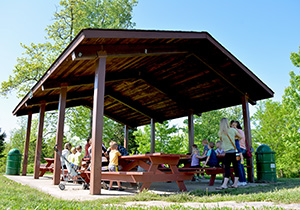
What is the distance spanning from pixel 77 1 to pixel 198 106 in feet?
53.3

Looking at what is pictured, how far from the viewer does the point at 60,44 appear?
2164 cm

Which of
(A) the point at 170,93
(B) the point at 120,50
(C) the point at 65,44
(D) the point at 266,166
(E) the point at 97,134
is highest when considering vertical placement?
(C) the point at 65,44

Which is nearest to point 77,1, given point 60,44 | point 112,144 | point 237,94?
point 60,44

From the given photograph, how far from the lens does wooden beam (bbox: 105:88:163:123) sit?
1308 centimetres

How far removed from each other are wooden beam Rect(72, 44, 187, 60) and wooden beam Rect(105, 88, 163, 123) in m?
5.32

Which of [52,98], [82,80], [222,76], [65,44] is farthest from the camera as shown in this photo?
[65,44]

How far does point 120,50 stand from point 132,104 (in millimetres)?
7254

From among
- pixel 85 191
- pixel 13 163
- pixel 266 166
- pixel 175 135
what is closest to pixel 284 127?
pixel 175 135

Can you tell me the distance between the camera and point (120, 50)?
7.05m

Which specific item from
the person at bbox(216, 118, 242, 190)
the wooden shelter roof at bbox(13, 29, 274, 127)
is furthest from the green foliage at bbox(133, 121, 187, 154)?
the person at bbox(216, 118, 242, 190)

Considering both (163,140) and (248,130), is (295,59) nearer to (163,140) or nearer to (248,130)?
(163,140)

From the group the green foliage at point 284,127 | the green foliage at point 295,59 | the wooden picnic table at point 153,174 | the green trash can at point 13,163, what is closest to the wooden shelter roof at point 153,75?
the green trash can at point 13,163

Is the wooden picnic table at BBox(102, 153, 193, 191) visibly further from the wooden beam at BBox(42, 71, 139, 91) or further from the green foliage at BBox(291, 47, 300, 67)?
the green foliage at BBox(291, 47, 300, 67)

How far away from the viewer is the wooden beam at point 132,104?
515 inches
